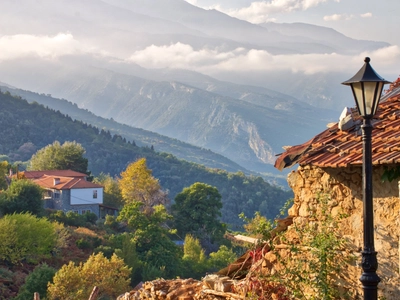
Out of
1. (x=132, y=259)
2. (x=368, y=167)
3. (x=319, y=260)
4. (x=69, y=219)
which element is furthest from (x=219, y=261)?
(x=368, y=167)

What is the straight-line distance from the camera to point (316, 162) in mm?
7746

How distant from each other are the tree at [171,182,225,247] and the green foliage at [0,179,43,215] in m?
15.6

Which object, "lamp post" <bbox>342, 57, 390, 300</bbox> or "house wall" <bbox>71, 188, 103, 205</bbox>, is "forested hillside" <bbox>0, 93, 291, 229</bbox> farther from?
"lamp post" <bbox>342, 57, 390, 300</bbox>

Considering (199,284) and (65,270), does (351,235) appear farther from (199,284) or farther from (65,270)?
(65,270)

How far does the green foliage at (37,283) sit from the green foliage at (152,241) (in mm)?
11921

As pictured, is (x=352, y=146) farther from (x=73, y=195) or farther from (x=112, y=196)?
(x=112, y=196)

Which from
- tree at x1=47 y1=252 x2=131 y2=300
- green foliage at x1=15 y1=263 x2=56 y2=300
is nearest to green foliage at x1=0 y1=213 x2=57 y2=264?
tree at x1=47 y1=252 x2=131 y2=300

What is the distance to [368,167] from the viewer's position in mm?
6430

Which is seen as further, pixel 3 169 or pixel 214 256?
pixel 3 169

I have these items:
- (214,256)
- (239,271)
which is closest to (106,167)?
(214,256)

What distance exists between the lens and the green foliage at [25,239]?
1820 inches

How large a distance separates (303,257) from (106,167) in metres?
139

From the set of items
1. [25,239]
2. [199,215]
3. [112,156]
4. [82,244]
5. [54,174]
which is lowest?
[82,244]

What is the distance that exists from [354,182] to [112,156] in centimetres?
14305
